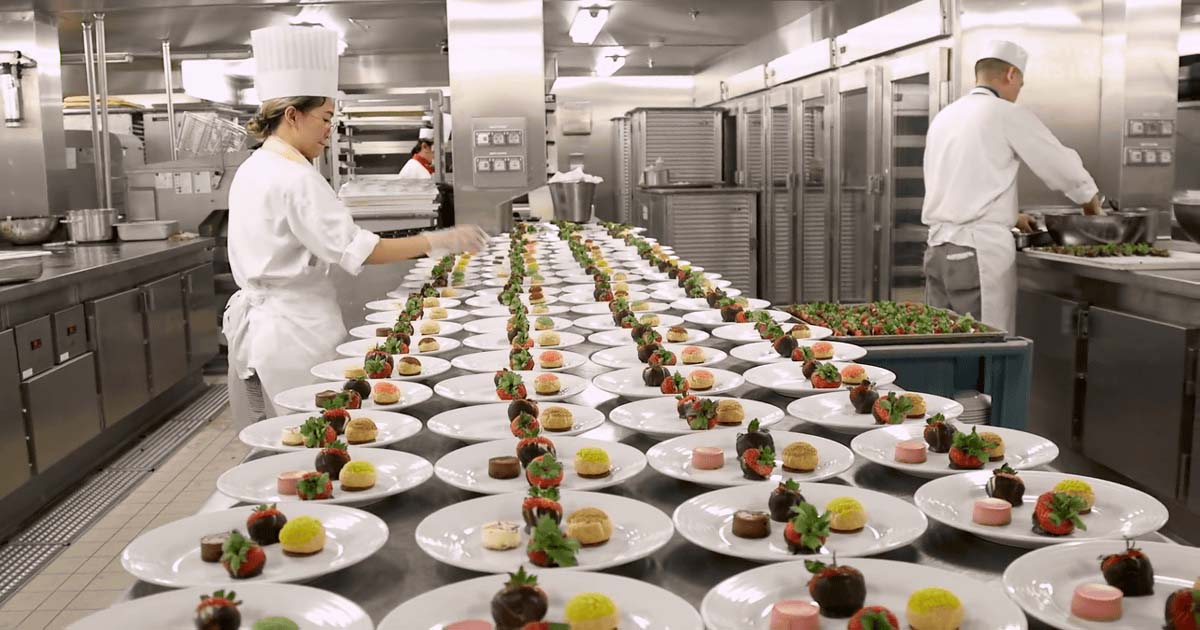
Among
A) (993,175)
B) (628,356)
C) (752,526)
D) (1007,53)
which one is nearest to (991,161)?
(993,175)

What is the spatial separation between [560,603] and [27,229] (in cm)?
601

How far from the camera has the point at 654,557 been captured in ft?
4.20

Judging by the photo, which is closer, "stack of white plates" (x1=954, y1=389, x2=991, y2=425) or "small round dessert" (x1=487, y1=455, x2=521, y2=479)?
"small round dessert" (x1=487, y1=455, x2=521, y2=479)

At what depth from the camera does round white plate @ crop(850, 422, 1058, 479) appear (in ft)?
5.03

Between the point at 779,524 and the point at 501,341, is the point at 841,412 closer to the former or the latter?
the point at 779,524

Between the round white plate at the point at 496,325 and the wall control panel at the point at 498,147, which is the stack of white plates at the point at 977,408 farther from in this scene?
the wall control panel at the point at 498,147

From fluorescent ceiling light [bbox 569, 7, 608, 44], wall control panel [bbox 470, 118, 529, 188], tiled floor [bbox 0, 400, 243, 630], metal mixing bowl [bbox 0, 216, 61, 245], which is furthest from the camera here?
fluorescent ceiling light [bbox 569, 7, 608, 44]

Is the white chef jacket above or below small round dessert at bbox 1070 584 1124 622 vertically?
above

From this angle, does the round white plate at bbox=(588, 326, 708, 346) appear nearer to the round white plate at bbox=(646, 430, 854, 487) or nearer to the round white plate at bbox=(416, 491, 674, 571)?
the round white plate at bbox=(646, 430, 854, 487)

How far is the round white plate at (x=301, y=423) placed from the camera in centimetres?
174

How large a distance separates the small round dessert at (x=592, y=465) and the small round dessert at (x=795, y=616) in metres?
0.52

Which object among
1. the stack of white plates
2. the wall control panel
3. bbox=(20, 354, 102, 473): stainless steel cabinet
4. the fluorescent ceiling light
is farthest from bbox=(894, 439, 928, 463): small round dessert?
the fluorescent ceiling light

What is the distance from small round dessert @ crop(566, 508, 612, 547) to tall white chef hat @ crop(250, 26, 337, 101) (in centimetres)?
210

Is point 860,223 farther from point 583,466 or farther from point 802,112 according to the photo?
point 583,466
